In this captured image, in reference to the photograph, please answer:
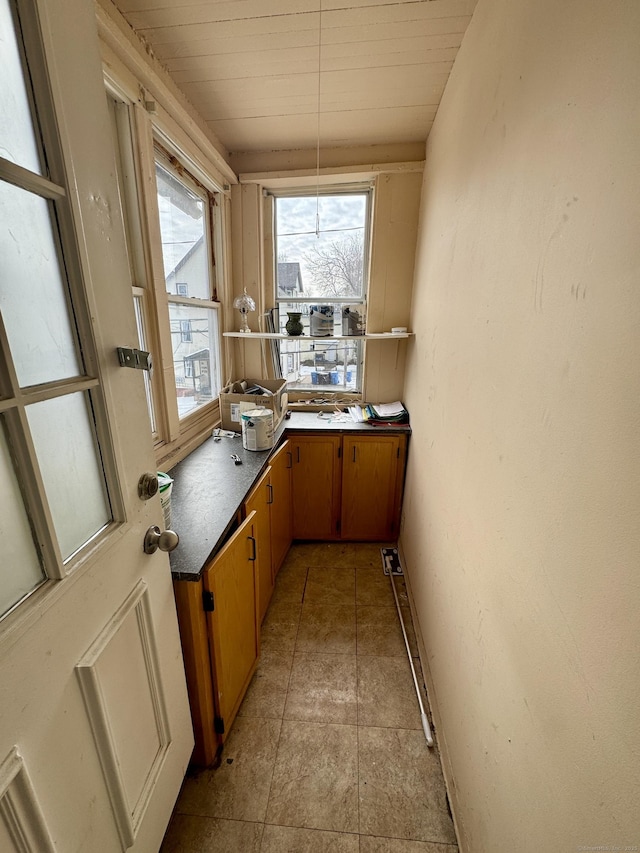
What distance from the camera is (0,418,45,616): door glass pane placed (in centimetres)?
52

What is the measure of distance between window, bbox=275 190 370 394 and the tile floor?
1.80 metres

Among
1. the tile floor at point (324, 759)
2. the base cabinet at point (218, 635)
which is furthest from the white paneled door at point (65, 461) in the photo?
the tile floor at point (324, 759)

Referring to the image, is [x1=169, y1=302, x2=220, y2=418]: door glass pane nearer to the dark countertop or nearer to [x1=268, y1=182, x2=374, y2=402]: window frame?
the dark countertop

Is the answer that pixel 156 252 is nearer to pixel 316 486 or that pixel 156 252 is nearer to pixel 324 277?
pixel 324 277

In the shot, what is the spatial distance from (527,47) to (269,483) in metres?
1.79

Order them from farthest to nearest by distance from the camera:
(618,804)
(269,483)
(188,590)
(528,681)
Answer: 1. (269,483)
2. (188,590)
3. (528,681)
4. (618,804)

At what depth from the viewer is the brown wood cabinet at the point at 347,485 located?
228cm

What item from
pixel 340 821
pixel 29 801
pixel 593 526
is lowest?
pixel 340 821

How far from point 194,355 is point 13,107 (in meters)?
1.63

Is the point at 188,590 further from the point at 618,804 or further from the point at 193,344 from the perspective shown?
the point at 193,344

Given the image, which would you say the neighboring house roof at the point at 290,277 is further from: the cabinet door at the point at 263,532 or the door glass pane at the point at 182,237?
the cabinet door at the point at 263,532

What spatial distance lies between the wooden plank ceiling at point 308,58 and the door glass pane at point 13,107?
1184mm

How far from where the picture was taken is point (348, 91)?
1695 mm

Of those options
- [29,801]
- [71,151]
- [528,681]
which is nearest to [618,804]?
[528,681]
